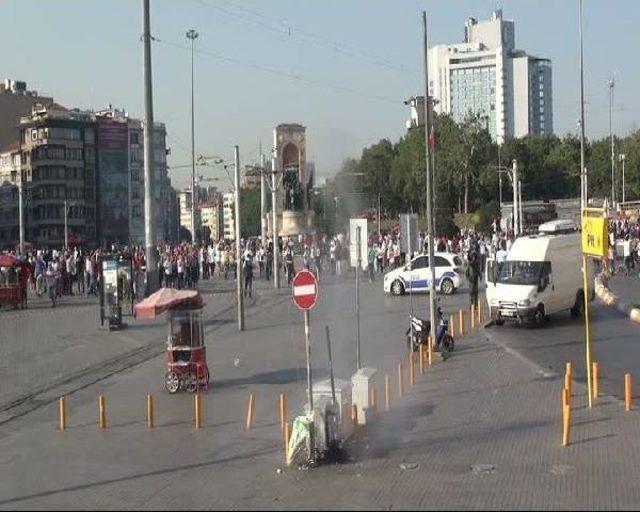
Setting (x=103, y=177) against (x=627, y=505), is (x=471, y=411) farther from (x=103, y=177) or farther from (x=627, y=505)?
(x=103, y=177)

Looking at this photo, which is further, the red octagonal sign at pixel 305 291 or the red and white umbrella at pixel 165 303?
the red and white umbrella at pixel 165 303

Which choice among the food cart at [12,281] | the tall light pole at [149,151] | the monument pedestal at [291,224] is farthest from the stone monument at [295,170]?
the food cart at [12,281]

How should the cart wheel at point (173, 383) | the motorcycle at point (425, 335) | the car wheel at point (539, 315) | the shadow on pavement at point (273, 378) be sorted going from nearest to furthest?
the cart wheel at point (173, 383)
the shadow on pavement at point (273, 378)
the motorcycle at point (425, 335)
the car wheel at point (539, 315)

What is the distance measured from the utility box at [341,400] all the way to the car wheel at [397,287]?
23.1m

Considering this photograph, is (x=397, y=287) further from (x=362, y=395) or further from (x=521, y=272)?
(x=362, y=395)

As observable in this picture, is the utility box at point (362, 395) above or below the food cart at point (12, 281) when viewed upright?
below

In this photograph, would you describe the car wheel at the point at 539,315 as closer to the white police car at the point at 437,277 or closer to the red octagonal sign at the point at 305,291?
the white police car at the point at 437,277

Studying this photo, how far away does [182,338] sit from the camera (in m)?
17.0

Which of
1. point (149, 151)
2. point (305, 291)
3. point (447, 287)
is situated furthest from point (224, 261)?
point (305, 291)

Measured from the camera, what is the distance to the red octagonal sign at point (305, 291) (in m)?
12.0

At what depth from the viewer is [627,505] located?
28.9ft

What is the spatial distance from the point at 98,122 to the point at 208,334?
84544 millimetres

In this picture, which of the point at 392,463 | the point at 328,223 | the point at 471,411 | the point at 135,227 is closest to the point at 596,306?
the point at 328,223

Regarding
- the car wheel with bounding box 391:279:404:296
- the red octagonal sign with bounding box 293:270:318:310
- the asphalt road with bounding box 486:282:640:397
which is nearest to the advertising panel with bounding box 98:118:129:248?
the car wheel with bounding box 391:279:404:296
